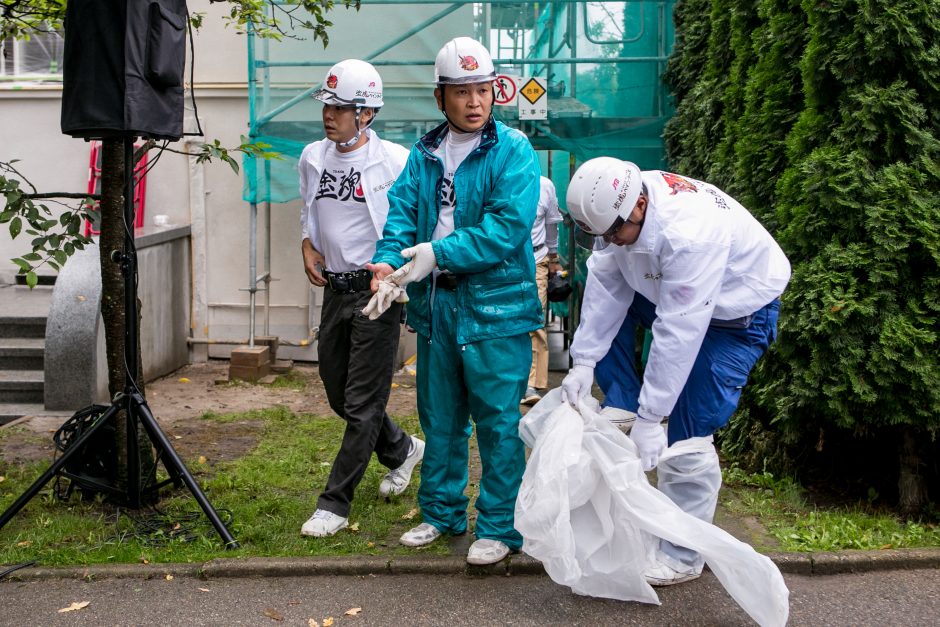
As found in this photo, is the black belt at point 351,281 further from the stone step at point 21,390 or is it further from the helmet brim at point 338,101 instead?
the stone step at point 21,390

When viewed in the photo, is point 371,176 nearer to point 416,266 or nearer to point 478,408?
point 416,266

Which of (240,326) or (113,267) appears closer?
(113,267)

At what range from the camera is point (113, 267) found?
5.31 m

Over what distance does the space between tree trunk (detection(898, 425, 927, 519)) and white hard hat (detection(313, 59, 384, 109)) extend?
10.8ft

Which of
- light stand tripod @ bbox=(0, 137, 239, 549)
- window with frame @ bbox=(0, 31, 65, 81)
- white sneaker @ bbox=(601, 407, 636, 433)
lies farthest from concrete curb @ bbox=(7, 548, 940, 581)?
window with frame @ bbox=(0, 31, 65, 81)

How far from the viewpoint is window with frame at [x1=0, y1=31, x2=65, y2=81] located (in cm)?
1047

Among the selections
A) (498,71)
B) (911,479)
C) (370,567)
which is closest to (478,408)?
(370,567)

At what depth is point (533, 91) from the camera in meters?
9.00

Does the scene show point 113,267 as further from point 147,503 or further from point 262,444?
point 262,444

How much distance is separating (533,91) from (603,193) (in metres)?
5.28

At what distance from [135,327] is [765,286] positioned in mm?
2922

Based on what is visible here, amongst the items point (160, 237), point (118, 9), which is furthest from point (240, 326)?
point (118, 9)

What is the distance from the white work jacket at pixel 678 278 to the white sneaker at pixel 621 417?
227 millimetres

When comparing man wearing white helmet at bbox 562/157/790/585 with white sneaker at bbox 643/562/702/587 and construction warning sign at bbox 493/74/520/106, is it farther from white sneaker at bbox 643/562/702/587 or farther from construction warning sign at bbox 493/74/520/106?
construction warning sign at bbox 493/74/520/106
